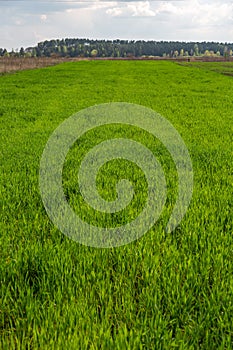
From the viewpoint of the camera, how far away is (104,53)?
173750mm

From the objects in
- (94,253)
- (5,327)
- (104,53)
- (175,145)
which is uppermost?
(104,53)

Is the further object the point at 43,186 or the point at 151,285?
the point at 43,186

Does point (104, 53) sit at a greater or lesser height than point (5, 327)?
greater

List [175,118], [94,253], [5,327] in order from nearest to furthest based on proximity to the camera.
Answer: [5,327] → [94,253] → [175,118]

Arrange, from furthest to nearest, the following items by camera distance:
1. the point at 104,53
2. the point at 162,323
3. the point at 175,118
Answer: the point at 104,53
the point at 175,118
the point at 162,323

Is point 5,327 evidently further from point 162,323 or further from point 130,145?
point 130,145

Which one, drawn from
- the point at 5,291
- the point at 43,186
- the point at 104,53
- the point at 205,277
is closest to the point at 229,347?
the point at 205,277

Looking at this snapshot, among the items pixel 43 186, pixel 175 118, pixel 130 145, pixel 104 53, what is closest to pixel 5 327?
pixel 43 186

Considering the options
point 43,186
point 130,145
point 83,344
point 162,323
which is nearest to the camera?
Answer: point 83,344

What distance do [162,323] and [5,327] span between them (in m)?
0.96

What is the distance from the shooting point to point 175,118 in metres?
11.2

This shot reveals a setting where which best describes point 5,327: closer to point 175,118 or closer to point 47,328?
point 47,328

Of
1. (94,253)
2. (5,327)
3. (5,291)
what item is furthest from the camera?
(94,253)

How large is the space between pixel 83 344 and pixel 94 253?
1.04 meters
